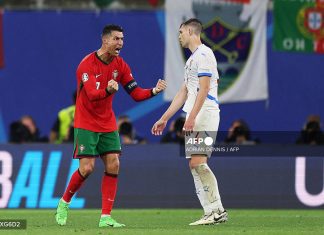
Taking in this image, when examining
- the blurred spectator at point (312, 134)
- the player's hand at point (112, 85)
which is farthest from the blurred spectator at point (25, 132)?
the player's hand at point (112, 85)

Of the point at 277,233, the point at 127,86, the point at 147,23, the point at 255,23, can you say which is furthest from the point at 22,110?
the point at 277,233

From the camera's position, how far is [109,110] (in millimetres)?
12578

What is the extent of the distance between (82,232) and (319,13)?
34.4 feet

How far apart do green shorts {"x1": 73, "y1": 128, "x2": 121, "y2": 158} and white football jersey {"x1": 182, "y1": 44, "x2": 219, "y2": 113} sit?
95cm

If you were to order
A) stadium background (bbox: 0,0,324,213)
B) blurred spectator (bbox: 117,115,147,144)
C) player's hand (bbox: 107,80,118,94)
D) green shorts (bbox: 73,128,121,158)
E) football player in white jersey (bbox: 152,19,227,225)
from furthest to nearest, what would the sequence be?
stadium background (bbox: 0,0,324,213), blurred spectator (bbox: 117,115,147,144), green shorts (bbox: 73,128,121,158), football player in white jersey (bbox: 152,19,227,225), player's hand (bbox: 107,80,118,94)

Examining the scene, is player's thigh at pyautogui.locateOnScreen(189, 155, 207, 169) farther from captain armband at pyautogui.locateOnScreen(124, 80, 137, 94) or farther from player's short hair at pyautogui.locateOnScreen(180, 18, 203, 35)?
player's short hair at pyautogui.locateOnScreen(180, 18, 203, 35)

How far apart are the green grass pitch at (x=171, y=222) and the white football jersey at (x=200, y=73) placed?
55.9 inches

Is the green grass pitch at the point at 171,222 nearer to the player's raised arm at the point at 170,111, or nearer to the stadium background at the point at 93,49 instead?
the player's raised arm at the point at 170,111

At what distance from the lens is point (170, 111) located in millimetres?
12445

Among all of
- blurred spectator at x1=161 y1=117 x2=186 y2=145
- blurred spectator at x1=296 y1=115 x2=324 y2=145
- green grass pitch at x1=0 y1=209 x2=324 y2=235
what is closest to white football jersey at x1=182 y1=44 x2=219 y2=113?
green grass pitch at x1=0 y1=209 x2=324 y2=235

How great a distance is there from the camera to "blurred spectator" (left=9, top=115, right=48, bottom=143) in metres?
19.5

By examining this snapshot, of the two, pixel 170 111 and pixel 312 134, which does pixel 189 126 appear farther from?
pixel 312 134

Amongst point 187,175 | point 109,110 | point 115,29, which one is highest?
point 115,29

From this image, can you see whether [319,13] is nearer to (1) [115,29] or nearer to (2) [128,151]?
(2) [128,151]
